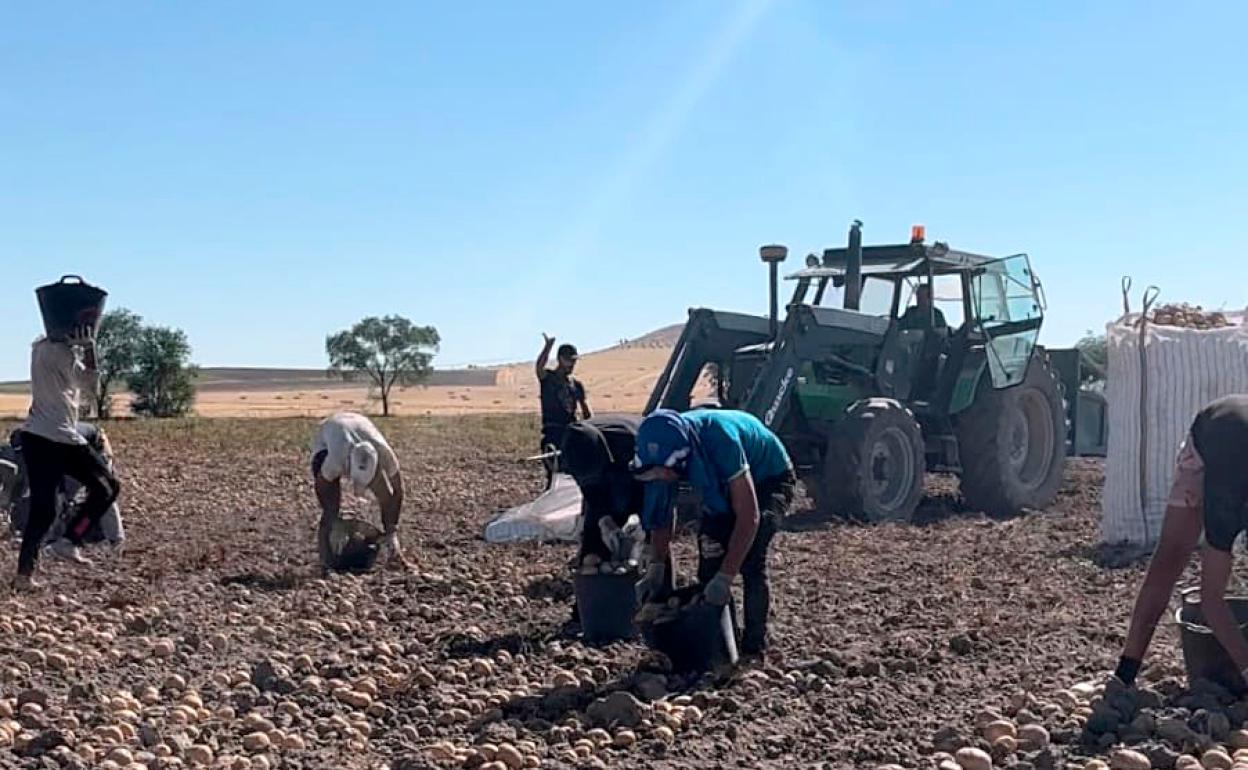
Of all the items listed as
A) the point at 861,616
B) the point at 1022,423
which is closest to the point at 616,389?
the point at 1022,423

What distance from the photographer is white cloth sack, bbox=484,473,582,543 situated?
36.6ft

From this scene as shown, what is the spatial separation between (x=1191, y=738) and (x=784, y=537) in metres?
6.10

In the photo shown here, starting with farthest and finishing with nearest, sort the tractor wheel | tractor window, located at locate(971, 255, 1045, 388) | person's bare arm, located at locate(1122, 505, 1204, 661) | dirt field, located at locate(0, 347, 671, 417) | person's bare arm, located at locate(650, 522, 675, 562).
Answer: dirt field, located at locate(0, 347, 671, 417) < tractor window, located at locate(971, 255, 1045, 388) < the tractor wheel < person's bare arm, located at locate(650, 522, 675, 562) < person's bare arm, located at locate(1122, 505, 1204, 661)

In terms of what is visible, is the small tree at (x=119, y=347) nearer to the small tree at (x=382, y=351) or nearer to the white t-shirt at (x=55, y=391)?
the small tree at (x=382, y=351)

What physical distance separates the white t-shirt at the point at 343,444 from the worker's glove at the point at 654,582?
129 inches

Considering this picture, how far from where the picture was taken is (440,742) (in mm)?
5570

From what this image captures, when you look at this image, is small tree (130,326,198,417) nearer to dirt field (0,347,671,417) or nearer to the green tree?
dirt field (0,347,671,417)

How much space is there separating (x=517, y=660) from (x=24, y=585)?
12.1ft

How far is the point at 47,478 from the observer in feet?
29.5

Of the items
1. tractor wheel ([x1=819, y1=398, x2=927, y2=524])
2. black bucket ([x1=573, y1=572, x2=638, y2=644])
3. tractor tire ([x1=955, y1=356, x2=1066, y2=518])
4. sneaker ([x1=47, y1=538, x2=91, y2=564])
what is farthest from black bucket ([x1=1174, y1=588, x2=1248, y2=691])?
tractor tire ([x1=955, y1=356, x2=1066, y2=518])

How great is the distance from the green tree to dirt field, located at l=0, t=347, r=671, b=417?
26320mm

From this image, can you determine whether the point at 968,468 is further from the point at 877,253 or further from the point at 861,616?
the point at 861,616

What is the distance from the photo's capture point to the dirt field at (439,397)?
59.4m

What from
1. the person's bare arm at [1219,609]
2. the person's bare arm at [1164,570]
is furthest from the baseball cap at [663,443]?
the person's bare arm at [1219,609]
